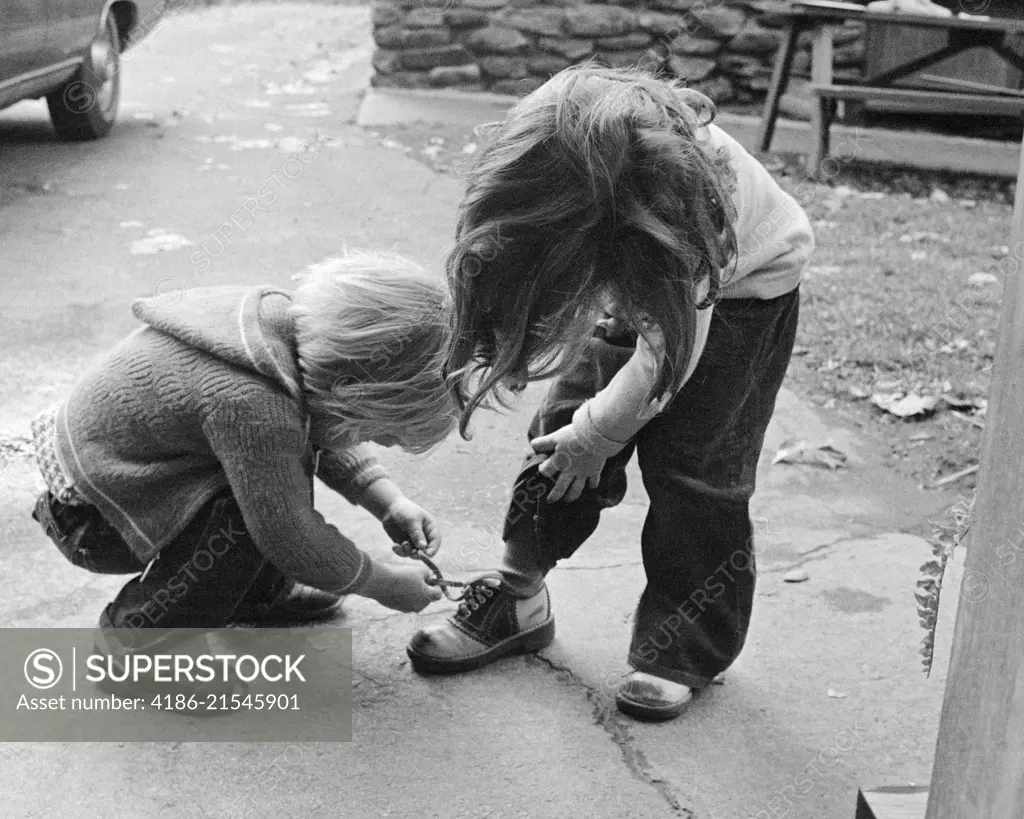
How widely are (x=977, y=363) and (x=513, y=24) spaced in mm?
4321

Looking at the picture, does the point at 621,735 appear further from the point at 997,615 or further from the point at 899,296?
the point at 899,296

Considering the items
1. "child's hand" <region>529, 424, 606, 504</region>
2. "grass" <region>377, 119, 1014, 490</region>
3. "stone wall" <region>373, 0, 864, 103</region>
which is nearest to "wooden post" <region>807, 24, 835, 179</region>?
"grass" <region>377, 119, 1014, 490</region>

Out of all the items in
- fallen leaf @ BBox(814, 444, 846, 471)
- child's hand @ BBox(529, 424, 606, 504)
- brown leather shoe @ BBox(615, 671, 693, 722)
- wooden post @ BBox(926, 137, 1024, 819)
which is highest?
wooden post @ BBox(926, 137, 1024, 819)

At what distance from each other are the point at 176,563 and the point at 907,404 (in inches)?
94.7

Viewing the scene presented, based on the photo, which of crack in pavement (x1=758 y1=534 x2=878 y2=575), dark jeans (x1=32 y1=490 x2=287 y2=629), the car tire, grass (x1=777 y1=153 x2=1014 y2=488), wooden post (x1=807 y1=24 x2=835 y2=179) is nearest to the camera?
dark jeans (x1=32 y1=490 x2=287 y2=629)

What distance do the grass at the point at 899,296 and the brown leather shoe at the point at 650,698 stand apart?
1.37 meters

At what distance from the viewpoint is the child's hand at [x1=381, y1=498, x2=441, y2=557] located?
239cm

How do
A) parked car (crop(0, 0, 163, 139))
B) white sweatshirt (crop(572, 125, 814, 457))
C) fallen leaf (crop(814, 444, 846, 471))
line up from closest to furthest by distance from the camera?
1. white sweatshirt (crop(572, 125, 814, 457))
2. fallen leaf (crop(814, 444, 846, 471))
3. parked car (crop(0, 0, 163, 139))

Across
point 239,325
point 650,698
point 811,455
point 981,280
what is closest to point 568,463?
point 650,698

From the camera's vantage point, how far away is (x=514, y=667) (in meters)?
2.45

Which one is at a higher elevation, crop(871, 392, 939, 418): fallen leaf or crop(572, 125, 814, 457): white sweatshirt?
crop(572, 125, 814, 457): white sweatshirt

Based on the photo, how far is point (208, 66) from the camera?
866 centimetres

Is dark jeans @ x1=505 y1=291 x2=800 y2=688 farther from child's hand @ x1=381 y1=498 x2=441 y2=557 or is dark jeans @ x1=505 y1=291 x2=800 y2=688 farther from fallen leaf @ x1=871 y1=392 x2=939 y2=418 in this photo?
fallen leaf @ x1=871 y1=392 x2=939 y2=418

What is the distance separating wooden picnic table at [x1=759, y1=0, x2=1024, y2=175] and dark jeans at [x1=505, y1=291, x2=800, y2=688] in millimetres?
4676
